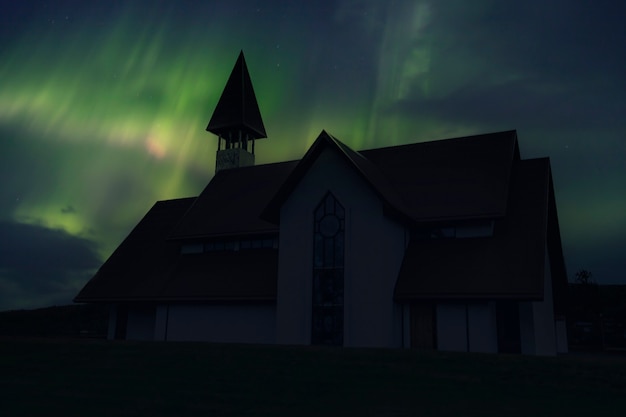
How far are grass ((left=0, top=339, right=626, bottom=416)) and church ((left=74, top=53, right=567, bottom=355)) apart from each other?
6.80m

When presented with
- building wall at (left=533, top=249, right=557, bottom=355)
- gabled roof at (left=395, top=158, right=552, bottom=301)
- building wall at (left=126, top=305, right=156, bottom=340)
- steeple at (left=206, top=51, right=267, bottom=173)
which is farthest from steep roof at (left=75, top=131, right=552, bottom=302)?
steeple at (left=206, top=51, right=267, bottom=173)

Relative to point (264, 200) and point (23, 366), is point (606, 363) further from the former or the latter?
point (264, 200)

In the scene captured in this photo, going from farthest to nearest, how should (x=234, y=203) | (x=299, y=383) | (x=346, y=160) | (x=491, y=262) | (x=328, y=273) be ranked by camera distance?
1. (x=234, y=203)
2. (x=346, y=160)
3. (x=328, y=273)
4. (x=491, y=262)
5. (x=299, y=383)

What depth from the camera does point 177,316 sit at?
1366 inches

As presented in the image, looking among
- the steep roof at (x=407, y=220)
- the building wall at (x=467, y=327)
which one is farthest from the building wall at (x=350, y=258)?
the building wall at (x=467, y=327)

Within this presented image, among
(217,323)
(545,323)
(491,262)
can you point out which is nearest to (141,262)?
(217,323)

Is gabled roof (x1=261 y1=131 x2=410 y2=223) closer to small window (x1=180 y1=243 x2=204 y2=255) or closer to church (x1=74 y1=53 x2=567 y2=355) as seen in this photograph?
church (x1=74 y1=53 x2=567 y2=355)

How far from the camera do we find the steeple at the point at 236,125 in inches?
1982

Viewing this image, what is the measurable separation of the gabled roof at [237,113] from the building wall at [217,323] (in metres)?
20.3

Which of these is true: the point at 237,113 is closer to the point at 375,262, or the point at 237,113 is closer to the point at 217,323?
the point at 217,323

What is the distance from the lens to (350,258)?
92.5ft

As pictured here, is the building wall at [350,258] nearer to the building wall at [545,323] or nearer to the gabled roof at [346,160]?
the gabled roof at [346,160]

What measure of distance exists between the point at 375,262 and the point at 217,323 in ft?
35.2

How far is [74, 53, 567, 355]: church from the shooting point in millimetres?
27156
